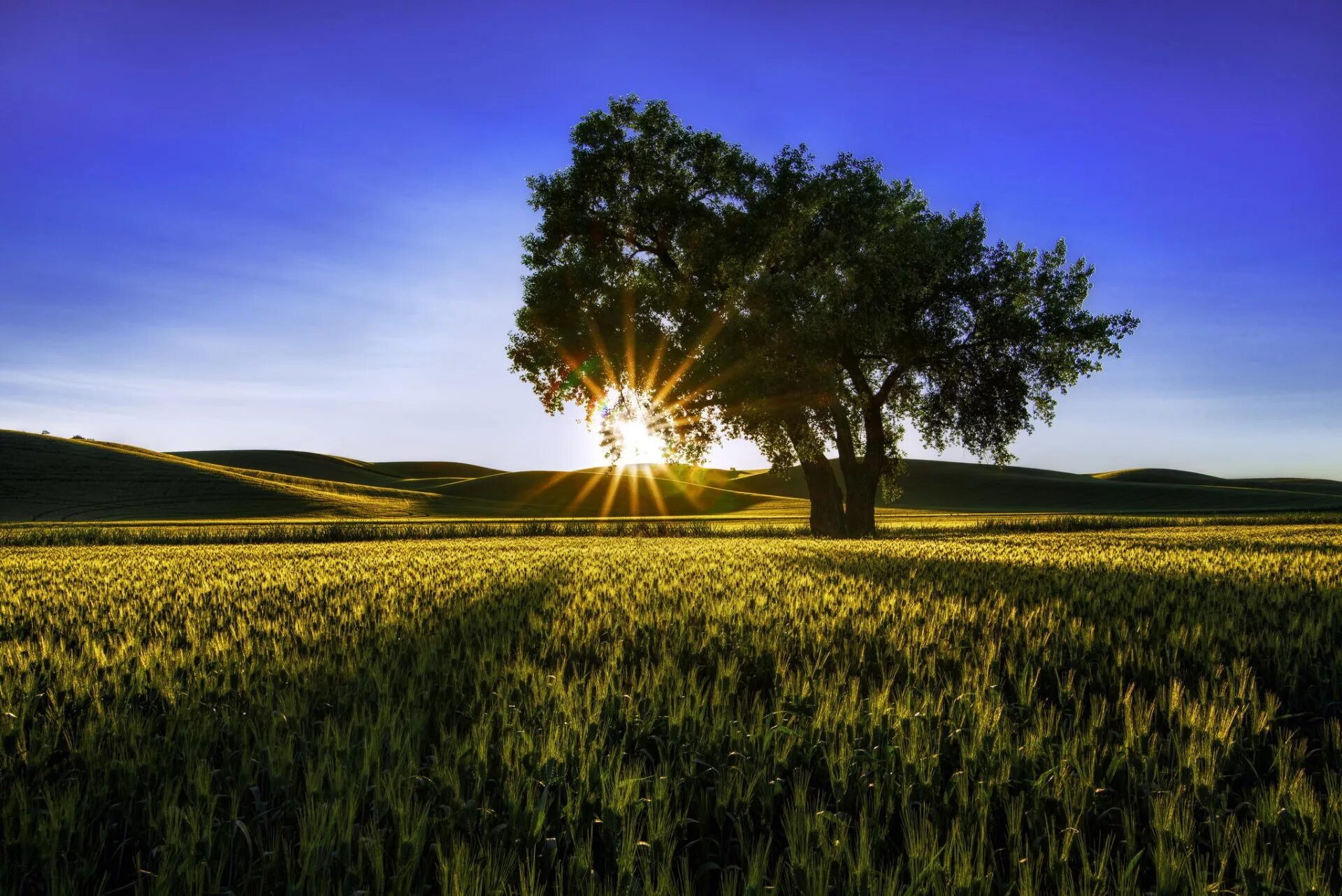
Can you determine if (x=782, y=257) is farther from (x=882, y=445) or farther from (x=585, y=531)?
(x=585, y=531)

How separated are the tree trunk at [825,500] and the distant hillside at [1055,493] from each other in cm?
3965

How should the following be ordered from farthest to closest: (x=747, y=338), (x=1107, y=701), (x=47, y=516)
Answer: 1. (x=47, y=516)
2. (x=747, y=338)
3. (x=1107, y=701)

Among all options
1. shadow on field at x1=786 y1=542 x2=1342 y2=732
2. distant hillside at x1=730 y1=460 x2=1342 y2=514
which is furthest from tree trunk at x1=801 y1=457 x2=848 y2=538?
distant hillside at x1=730 y1=460 x2=1342 y2=514

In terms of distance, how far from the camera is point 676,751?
356 cm

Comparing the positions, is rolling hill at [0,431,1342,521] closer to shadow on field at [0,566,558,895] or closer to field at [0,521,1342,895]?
field at [0,521,1342,895]

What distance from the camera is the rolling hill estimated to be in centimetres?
6744

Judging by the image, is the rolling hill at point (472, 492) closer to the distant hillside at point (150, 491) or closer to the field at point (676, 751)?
the distant hillside at point (150, 491)

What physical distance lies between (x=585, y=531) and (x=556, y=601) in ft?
97.0

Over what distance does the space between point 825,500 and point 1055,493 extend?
302 feet

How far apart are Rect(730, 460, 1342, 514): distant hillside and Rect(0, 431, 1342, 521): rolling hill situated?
0.32 meters

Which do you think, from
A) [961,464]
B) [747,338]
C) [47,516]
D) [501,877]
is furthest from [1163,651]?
[961,464]

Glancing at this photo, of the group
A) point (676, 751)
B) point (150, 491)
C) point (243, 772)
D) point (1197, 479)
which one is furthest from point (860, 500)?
point (1197, 479)

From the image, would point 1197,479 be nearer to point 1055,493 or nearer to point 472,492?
point 1055,493

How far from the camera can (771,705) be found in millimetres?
4547
